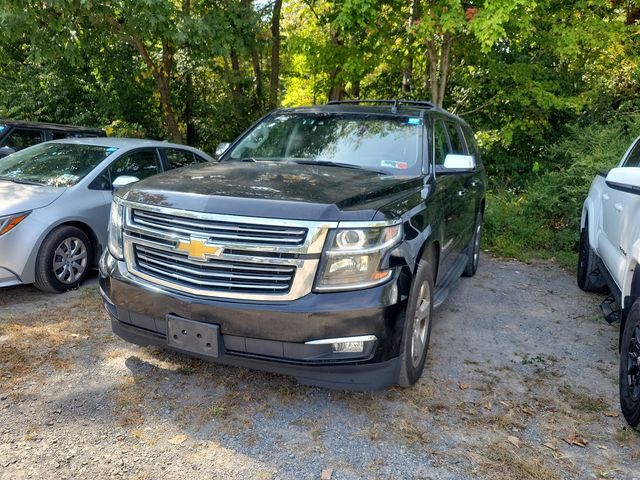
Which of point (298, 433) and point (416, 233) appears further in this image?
point (416, 233)

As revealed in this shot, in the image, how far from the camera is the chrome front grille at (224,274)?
2.77m

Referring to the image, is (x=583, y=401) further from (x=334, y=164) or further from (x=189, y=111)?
(x=189, y=111)

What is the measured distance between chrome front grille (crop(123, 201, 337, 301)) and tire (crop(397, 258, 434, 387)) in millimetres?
695

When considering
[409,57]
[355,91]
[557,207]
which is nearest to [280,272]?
[557,207]

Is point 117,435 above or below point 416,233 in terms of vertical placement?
below

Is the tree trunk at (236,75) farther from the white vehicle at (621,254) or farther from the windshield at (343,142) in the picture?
the white vehicle at (621,254)

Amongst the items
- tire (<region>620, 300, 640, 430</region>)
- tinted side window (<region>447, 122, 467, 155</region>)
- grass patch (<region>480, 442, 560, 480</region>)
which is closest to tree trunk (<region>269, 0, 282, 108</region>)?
tinted side window (<region>447, 122, 467, 155</region>)

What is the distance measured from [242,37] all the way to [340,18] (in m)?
3.11

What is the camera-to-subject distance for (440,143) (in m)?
4.51

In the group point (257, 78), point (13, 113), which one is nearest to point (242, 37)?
point (257, 78)

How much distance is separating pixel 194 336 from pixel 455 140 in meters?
3.55

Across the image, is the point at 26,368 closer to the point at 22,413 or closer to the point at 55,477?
the point at 22,413

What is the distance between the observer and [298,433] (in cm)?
293

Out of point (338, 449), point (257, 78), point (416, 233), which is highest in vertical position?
point (257, 78)
